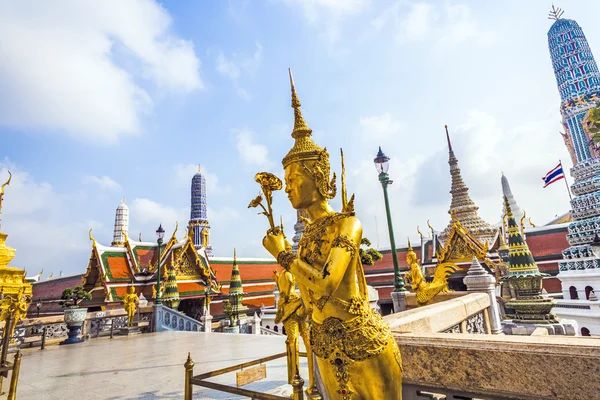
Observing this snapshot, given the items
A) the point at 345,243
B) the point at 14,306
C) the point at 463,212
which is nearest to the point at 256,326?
the point at 14,306

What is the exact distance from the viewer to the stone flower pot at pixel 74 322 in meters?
12.6

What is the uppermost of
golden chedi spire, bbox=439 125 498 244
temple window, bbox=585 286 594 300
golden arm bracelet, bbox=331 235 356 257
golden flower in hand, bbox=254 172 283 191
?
golden chedi spire, bbox=439 125 498 244

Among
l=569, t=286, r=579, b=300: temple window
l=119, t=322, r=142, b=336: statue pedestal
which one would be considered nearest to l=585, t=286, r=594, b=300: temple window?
l=569, t=286, r=579, b=300: temple window

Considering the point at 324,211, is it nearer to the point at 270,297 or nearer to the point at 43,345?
the point at 43,345

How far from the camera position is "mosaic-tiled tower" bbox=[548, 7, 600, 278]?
1800 cm

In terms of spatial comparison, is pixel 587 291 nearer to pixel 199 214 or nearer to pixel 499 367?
pixel 499 367

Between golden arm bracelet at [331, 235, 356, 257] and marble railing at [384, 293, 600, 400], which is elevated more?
golden arm bracelet at [331, 235, 356, 257]

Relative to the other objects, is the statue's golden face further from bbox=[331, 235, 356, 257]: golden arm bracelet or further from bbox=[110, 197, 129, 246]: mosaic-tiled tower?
bbox=[110, 197, 129, 246]: mosaic-tiled tower

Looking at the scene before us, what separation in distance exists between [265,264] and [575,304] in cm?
2190

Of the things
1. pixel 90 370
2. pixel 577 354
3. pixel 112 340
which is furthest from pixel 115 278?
pixel 577 354

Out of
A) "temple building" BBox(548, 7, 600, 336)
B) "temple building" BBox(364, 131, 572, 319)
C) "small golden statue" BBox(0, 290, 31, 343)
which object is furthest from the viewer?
"temple building" BBox(364, 131, 572, 319)

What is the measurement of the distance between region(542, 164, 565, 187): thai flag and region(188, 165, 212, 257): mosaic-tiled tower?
1687 inches

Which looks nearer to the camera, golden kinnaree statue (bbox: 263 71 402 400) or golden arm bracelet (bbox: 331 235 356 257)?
golden kinnaree statue (bbox: 263 71 402 400)

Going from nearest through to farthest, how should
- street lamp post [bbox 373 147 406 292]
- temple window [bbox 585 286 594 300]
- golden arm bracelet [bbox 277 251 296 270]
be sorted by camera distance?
1. golden arm bracelet [bbox 277 251 296 270]
2. street lamp post [bbox 373 147 406 292]
3. temple window [bbox 585 286 594 300]
